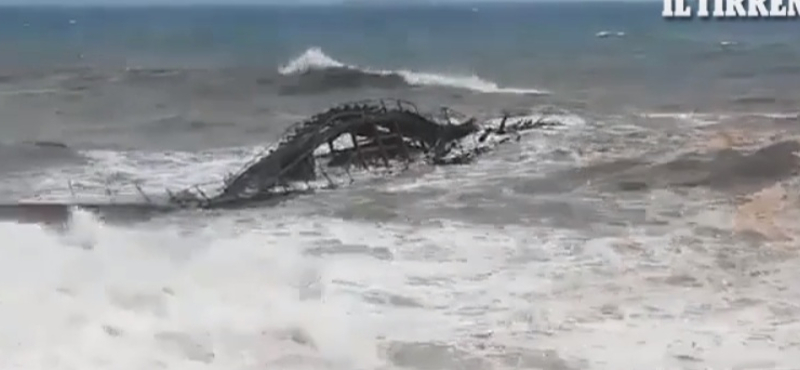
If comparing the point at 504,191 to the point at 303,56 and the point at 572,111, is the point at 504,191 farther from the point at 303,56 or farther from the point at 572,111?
the point at 303,56

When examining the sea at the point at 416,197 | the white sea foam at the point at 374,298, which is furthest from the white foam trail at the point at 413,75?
the white sea foam at the point at 374,298

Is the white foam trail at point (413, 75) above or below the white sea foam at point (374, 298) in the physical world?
above

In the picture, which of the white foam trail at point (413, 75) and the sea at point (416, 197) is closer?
the sea at point (416, 197)

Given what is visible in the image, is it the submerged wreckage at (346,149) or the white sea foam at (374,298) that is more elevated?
the submerged wreckage at (346,149)

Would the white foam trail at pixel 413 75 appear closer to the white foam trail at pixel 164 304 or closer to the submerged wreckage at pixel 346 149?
the submerged wreckage at pixel 346 149

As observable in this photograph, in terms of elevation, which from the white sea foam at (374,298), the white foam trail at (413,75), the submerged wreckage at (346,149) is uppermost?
the white foam trail at (413,75)

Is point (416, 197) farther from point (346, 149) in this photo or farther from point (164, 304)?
point (164, 304)
